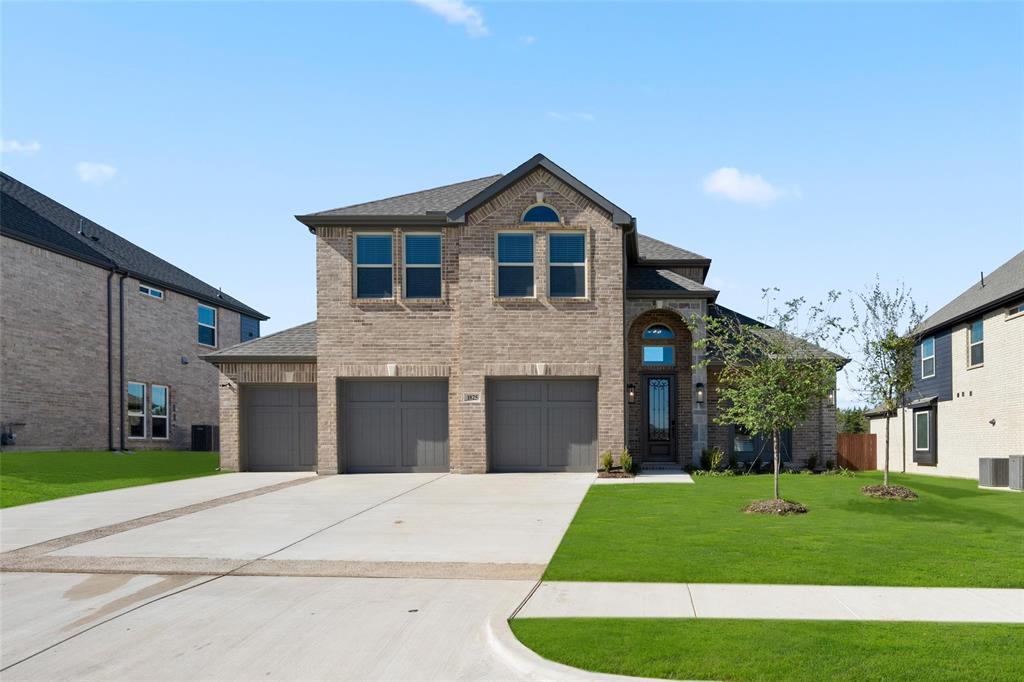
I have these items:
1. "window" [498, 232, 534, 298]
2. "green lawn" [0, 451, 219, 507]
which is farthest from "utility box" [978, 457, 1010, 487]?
"green lawn" [0, 451, 219, 507]

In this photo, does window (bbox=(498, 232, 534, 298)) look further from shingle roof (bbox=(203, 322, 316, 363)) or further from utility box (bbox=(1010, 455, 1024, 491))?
utility box (bbox=(1010, 455, 1024, 491))

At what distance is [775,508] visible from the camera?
12891 mm

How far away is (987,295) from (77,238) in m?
32.2

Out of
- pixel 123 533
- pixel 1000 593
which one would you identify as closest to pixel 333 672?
pixel 1000 593

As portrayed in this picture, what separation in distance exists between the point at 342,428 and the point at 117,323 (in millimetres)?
12696

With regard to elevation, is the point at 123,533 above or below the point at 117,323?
below

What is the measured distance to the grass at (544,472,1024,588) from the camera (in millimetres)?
8109

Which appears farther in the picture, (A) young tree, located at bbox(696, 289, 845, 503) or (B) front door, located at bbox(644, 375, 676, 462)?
(B) front door, located at bbox(644, 375, 676, 462)

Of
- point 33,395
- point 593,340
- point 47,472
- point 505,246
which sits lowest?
point 47,472

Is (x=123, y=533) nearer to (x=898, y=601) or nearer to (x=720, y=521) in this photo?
(x=720, y=521)

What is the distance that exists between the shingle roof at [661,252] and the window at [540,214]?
16.5ft

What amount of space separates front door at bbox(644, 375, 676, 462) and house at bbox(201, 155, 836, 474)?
1.13 m

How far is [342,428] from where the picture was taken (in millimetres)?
21156

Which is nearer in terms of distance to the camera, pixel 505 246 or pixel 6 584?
pixel 6 584
